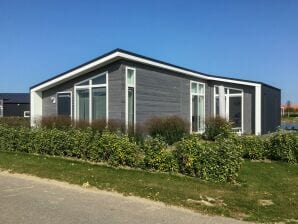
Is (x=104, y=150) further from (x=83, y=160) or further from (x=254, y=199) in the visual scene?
(x=254, y=199)

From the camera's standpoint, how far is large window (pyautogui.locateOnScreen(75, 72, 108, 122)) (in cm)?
1792

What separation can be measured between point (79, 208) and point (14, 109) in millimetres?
48323

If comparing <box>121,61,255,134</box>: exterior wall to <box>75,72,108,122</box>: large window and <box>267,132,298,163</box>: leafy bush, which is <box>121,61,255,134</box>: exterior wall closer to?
<box>75,72,108,122</box>: large window

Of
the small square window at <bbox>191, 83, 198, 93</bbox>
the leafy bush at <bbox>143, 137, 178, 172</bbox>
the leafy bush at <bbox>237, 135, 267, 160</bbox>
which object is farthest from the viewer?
the small square window at <bbox>191, 83, 198, 93</bbox>

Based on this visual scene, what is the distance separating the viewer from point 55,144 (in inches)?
517

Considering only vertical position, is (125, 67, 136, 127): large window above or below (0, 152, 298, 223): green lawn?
above

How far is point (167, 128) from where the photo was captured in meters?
17.3

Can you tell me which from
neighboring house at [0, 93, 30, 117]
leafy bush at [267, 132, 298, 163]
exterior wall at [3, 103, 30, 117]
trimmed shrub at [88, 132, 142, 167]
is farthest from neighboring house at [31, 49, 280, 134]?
exterior wall at [3, 103, 30, 117]

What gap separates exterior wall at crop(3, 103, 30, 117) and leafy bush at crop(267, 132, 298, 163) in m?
43.5

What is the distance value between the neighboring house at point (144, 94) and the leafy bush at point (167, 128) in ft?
2.81

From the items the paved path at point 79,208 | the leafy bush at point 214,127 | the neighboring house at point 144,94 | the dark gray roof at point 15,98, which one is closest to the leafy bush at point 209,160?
the paved path at point 79,208

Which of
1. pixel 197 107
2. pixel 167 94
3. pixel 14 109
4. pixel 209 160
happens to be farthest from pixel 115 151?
pixel 14 109

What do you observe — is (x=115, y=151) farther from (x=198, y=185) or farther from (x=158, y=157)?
(x=198, y=185)

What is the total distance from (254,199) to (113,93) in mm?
10055
